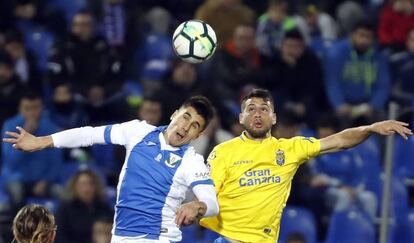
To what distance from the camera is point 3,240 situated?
13164 millimetres

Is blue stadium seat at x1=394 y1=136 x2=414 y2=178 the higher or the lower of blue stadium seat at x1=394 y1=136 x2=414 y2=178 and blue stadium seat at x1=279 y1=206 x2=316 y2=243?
the higher

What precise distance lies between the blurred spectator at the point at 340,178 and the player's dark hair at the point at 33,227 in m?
6.17

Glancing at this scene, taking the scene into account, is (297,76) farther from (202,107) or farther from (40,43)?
(202,107)

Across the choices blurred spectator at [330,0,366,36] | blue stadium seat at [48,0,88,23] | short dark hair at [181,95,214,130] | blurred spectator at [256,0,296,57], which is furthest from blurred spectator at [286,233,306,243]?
blue stadium seat at [48,0,88,23]

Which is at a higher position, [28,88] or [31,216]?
[28,88]

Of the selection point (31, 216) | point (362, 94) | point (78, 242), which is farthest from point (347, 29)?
point (31, 216)

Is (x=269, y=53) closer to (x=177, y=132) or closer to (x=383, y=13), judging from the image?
(x=383, y=13)

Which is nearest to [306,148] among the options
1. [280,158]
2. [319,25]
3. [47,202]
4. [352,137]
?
→ [280,158]

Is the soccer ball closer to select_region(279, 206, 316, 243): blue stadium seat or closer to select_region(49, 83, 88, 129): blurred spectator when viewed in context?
select_region(279, 206, 316, 243): blue stadium seat

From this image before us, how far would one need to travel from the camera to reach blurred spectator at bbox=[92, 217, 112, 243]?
42.4 ft

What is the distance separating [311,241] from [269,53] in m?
3.34

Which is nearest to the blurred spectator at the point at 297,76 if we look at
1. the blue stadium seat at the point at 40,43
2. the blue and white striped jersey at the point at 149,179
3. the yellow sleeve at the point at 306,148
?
the blue stadium seat at the point at 40,43

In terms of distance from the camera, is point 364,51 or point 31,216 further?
point 364,51

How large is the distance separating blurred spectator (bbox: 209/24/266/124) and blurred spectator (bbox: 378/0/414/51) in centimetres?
183
